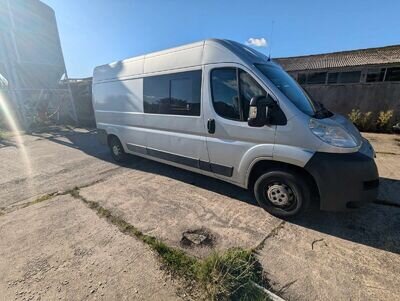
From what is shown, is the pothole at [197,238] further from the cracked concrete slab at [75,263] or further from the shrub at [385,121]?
the shrub at [385,121]

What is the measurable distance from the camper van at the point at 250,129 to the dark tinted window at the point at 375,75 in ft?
35.4

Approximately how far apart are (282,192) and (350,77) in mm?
12389

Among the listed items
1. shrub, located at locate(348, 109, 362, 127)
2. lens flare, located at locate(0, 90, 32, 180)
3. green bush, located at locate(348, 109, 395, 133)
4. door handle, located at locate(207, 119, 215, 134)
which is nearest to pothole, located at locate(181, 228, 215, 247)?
door handle, located at locate(207, 119, 215, 134)

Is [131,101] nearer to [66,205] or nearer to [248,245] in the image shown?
[66,205]

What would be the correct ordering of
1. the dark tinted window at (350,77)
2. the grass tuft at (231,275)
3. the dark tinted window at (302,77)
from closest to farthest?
the grass tuft at (231,275) < the dark tinted window at (350,77) < the dark tinted window at (302,77)

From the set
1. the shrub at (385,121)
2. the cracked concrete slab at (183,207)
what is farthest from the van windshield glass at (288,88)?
the shrub at (385,121)

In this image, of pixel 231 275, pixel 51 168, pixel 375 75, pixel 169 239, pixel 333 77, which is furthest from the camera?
pixel 333 77

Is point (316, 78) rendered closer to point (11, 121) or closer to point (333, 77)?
point (333, 77)

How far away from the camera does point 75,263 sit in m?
2.49

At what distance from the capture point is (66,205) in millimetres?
3818

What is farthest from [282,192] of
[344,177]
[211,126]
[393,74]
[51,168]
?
[393,74]

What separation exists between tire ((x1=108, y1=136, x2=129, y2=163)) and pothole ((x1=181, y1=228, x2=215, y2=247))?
3624 millimetres

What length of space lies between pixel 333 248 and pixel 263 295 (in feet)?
3.92

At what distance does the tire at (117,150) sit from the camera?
5.91 m
